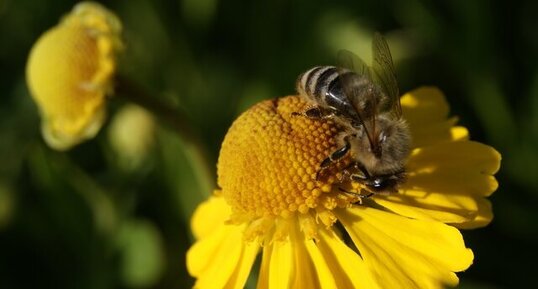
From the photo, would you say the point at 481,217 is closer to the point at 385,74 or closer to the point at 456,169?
the point at 456,169

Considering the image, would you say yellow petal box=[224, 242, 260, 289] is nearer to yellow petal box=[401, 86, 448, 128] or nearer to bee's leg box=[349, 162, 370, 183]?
bee's leg box=[349, 162, 370, 183]

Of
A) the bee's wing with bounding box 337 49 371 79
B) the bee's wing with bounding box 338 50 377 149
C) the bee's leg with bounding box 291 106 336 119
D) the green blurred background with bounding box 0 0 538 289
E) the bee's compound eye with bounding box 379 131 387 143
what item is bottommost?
the green blurred background with bounding box 0 0 538 289

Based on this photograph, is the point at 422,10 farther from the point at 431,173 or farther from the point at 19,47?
the point at 19,47

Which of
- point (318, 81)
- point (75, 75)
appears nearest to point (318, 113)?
point (318, 81)

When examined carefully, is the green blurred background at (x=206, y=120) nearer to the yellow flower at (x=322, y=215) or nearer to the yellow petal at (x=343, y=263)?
the yellow flower at (x=322, y=215)

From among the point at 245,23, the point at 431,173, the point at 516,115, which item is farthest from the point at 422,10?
the point at 431,173

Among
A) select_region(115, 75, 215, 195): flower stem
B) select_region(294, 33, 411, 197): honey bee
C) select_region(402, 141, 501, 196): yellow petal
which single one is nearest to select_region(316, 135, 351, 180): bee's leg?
select_region(294, 33, 411, 197): honey bee
